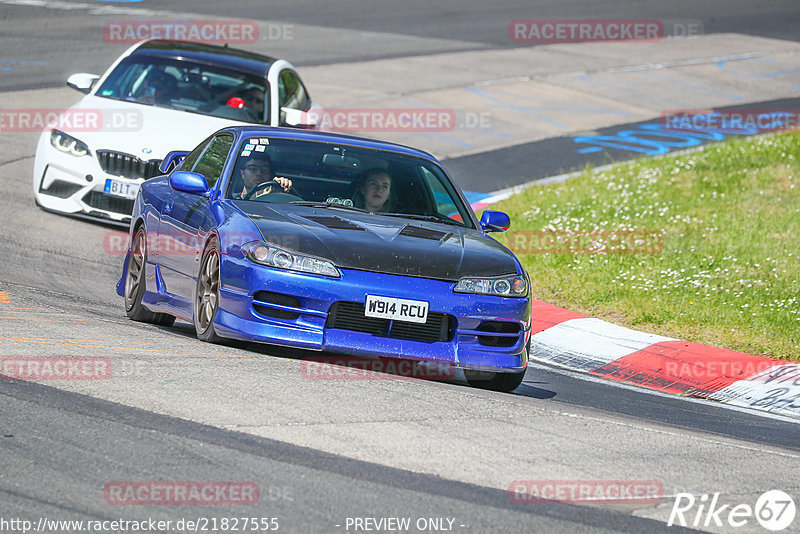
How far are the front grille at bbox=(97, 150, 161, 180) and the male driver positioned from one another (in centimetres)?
408

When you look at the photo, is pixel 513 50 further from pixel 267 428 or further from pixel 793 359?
pixel 267 428

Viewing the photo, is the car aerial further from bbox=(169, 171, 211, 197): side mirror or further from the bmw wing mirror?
bbox=(169, 171, 211, 197): side mirror

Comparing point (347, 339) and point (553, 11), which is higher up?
point (553, 11)

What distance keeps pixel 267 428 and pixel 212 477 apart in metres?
0.72

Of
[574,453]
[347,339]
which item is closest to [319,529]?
[574,453]

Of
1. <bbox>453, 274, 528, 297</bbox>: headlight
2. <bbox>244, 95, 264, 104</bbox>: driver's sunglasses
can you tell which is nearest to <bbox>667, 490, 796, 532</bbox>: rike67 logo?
<bbox>453, 274, 528, 297</bbox>: headlight

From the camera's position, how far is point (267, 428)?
5656 mm

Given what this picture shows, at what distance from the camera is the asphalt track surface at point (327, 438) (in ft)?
16.0
